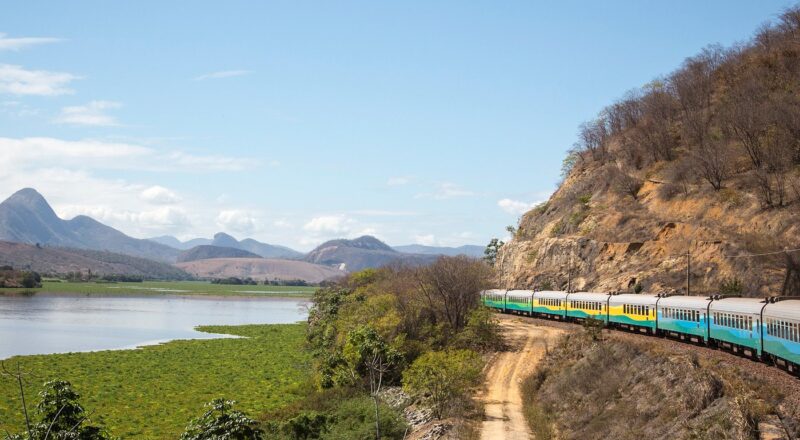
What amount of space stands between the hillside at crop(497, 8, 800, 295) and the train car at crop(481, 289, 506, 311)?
689cm

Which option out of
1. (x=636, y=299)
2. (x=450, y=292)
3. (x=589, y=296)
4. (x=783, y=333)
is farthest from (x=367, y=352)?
(x=783, y=333)

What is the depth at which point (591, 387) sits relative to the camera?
37.3 m

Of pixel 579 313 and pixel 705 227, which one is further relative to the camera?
pixel 705 227

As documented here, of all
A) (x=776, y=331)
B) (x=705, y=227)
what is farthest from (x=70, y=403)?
(x=705, y=227)

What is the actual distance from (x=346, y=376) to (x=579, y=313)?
20.5m

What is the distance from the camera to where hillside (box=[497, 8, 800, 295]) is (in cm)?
6384

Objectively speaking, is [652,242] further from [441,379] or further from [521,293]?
[441,379]

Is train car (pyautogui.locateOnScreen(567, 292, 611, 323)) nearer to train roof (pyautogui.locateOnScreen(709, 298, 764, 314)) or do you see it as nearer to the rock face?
the rock face

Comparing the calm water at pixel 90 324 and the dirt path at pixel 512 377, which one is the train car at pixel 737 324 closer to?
the dirt path at pixel 512 377

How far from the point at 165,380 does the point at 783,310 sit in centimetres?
4779

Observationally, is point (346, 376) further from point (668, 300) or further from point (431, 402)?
point (668, 300)

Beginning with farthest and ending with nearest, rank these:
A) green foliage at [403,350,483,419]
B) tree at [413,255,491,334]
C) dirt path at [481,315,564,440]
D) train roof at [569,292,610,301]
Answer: tree at [413,255,491,334] < train roof at [569,292,610,301] < green foliage at [403,350,483,419] < dirt path at [481,315,564,440]

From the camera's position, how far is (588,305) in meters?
57.0

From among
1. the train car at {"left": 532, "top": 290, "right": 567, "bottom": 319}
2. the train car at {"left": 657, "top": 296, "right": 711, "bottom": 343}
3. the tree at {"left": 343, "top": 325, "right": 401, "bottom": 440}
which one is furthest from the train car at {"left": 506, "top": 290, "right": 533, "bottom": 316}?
the train car at {"left": 657, "top": 296, "right": 711, "bottom": 343}
